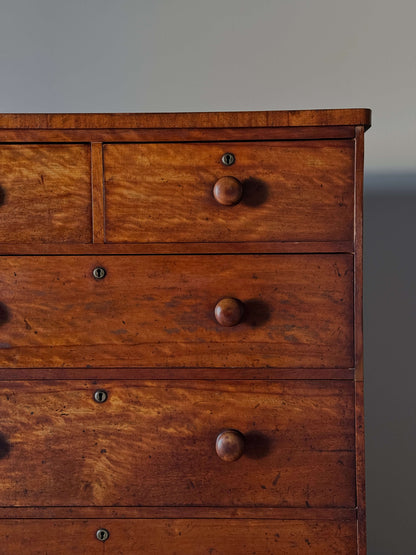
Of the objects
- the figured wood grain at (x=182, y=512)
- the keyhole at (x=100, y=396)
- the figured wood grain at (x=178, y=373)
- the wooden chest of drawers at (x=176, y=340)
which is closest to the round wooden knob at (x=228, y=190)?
the wooden chest of drawers at (x=176, y=340)

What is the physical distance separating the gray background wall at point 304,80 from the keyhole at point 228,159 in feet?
2.26

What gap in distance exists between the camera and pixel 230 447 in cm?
106

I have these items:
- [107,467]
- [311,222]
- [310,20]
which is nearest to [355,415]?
[311,222]

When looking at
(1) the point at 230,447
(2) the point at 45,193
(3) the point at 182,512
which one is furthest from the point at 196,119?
(3) the point at 182,512

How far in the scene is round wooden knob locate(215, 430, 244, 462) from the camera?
1058mm

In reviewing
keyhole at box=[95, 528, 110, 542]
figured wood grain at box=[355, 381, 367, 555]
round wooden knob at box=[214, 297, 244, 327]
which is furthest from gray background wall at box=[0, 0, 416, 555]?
keyhole at box=[95, 528, 110, 542]

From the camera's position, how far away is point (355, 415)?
108 centimetres

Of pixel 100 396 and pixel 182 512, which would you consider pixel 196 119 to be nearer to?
pixel 100 396

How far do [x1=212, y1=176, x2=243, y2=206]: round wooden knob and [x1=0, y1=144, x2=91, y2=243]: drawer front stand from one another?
253 mm

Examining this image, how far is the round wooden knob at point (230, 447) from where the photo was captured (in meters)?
1.06

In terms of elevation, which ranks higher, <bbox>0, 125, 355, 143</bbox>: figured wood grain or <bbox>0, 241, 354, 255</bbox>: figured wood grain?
<bbox>0, 125, 355, 143</bbox>: figured wood grain

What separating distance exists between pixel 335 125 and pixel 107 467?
787mm

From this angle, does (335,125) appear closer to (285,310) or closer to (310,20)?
(285,310)

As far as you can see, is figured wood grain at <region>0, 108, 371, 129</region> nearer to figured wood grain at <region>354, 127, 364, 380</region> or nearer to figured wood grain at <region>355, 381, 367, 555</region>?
figured wood grain at <region>354, 127, 364, 380</region>
